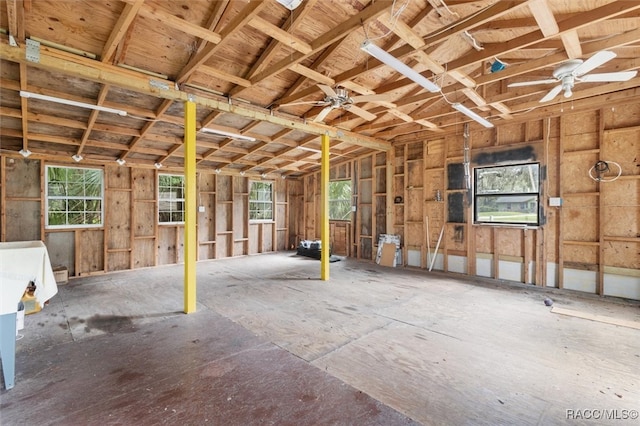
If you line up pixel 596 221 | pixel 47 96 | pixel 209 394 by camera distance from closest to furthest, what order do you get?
pixel 209 394, pixel 47 96, pixel 596 221

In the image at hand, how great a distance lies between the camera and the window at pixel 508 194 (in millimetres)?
5812

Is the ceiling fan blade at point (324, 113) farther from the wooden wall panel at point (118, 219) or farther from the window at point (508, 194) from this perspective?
the wooden wall panel at point (118, 219)

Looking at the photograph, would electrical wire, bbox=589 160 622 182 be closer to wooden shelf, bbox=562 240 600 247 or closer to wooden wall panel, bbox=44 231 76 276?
wooden shelf, bbox=562 240 600 247

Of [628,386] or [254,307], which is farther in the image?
[254,307]

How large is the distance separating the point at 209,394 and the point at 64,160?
6.57 metres

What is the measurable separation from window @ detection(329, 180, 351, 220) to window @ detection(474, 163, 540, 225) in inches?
155

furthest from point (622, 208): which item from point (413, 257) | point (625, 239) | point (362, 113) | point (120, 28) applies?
point (120, 28)

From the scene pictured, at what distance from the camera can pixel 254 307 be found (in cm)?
445

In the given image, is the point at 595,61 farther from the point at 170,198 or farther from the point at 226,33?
the point at 170,198

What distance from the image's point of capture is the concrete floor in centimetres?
217

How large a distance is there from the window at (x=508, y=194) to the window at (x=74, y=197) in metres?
8.69

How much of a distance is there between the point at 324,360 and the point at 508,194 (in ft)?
17.7

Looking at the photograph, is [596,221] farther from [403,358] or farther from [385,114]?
[403,358]

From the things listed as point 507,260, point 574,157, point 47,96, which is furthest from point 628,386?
point 47,96
